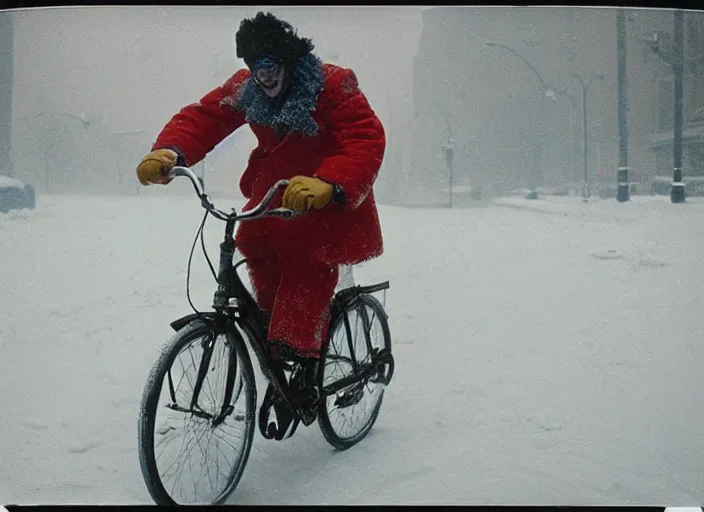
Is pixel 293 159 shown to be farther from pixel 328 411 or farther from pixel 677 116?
pixel 677 116

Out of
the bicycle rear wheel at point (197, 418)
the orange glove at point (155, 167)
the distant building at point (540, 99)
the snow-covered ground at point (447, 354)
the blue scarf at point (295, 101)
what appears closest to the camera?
Answer: the bicycle rear wheel at point (197, 418)

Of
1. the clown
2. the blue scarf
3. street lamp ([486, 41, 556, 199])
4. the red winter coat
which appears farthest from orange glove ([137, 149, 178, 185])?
street lamp ([486, 41, 556, 199])

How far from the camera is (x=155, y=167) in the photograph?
70.9 inches

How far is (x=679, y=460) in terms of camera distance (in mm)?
2211

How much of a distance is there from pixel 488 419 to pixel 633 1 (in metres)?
1.50

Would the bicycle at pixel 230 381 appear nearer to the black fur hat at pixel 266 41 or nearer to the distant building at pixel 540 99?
the black fur hat at pixel 266 41

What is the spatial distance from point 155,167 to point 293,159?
1.43ft

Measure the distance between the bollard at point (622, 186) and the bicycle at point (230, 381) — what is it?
35.4 inches

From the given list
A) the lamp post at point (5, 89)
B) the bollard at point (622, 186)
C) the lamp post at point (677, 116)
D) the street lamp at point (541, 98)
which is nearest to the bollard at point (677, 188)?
the lamp post at point (677, 116)

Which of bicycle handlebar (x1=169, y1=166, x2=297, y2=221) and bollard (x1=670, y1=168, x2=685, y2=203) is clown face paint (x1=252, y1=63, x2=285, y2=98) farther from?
bollard (x1=670, y1=168, x2=685, y2=203)

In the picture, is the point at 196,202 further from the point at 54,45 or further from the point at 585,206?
the point at 585,206

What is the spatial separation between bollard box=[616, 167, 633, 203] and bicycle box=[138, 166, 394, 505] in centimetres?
90

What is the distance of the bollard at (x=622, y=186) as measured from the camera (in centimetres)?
230

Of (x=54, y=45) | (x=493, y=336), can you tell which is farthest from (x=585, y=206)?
(x=54, y=45)
